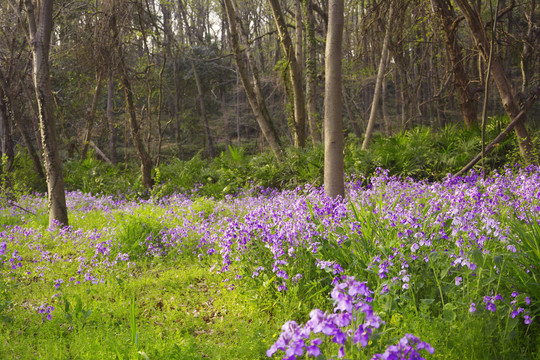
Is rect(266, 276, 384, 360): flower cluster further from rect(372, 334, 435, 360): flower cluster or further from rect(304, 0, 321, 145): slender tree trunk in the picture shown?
rect(304, 0, 321, 145): slender tree trunk

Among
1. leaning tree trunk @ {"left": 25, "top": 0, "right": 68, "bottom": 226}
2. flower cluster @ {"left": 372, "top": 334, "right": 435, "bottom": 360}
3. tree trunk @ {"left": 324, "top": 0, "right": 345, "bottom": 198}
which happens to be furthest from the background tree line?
flower cluster @ {"left": 372, "top": 334, "right": 435, "bottom": 360}

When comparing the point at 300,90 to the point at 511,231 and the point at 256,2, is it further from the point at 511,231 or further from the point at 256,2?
the point at 256,2

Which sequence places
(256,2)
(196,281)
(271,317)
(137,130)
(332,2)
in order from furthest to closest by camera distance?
1. (256,2)
2. (137,130)
3. (332,2)
4. (196,281)
5. (271,317)

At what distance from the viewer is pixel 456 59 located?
9.56 meters

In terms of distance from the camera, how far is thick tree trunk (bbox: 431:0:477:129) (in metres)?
8.65

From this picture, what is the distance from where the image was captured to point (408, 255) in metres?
2.98

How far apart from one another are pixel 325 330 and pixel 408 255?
5.74 feet

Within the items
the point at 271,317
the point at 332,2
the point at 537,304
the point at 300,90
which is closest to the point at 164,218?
the point at 271,317

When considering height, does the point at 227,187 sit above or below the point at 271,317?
above

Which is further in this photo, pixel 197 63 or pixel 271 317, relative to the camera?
pixel 197 63

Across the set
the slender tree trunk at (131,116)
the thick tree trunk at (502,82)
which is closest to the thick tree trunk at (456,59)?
the thick tree trunk at (502,82)

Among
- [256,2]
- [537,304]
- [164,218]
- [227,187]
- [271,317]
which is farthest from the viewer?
[256,2]

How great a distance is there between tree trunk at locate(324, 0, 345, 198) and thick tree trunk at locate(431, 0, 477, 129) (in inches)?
177

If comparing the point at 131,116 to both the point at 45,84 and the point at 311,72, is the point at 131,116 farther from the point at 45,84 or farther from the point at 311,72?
the point at 311,72
